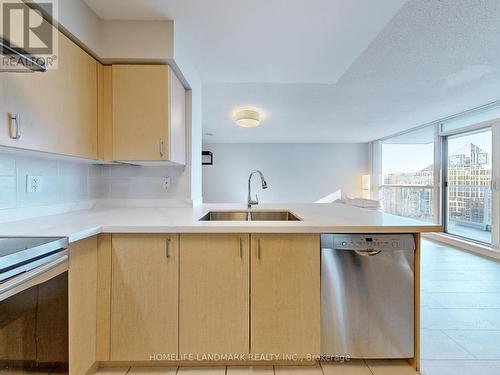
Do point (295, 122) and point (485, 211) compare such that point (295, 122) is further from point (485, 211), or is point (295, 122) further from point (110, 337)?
point (110, 337)

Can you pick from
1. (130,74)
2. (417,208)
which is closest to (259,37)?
(130,74)

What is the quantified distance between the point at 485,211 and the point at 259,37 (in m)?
4.79

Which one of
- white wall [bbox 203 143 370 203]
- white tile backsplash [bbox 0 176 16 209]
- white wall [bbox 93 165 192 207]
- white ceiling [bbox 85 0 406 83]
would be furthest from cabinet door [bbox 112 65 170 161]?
white wall [bbox 203 143 370 203]

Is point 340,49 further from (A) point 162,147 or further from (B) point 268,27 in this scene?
(A) point 162,147

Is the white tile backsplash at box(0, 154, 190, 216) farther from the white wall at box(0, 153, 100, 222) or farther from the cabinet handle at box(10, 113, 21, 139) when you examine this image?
the cabinet handle at box(10, 113, 21, 139)

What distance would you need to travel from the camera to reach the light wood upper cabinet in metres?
1.75

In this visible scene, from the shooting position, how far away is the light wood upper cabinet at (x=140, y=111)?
175 cm

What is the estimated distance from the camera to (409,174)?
606cm

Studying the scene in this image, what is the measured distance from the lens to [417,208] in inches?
227

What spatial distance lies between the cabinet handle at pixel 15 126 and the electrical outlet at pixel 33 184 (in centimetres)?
52

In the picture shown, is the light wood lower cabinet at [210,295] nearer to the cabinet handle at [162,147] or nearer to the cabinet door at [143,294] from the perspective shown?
the cabinet door at [143,294]

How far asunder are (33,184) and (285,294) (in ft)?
5.60

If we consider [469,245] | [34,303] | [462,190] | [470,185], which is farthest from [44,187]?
[462,190]

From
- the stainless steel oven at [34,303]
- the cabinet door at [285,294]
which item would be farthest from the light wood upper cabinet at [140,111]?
the cabinet door at [285,294]
